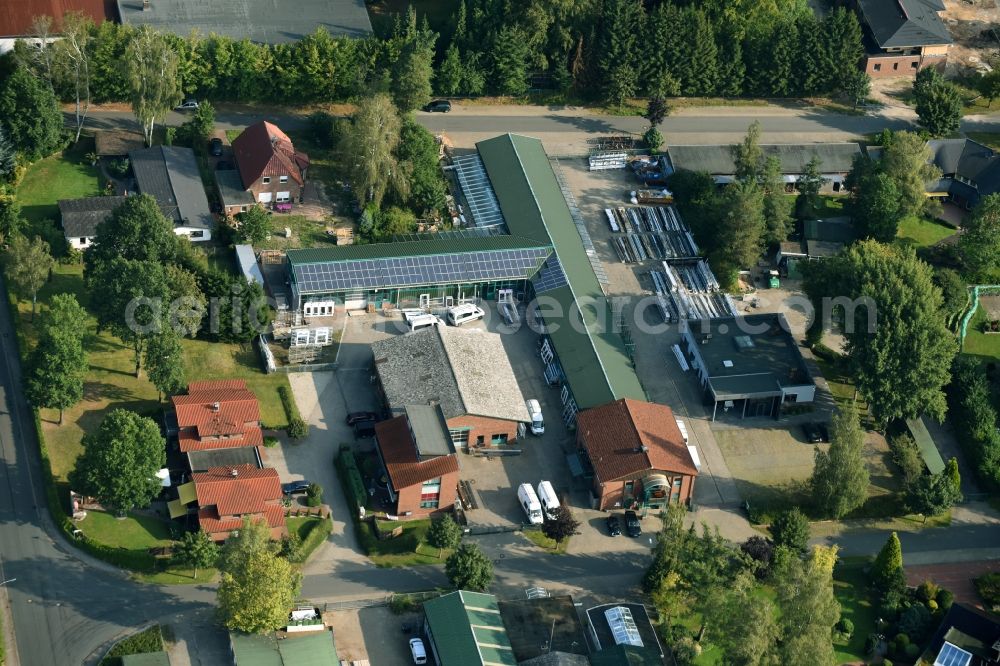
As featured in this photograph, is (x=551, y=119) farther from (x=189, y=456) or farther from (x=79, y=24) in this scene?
(x=189, y=456)

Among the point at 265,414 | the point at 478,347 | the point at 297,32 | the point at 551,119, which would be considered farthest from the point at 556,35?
the point at 265,414

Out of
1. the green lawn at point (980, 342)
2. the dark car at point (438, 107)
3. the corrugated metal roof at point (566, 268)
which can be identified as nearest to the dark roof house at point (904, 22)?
the green lawn at point (980, 342)

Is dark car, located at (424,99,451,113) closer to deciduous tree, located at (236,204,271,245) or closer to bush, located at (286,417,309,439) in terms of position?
deciduous tree, located at (236,204,271,245)

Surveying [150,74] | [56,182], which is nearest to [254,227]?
[150,74]

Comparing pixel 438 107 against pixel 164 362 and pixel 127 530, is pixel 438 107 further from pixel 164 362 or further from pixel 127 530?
pixel 127 530

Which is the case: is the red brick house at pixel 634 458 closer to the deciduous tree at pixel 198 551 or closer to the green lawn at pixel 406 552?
the green lawn at pixel 406 552

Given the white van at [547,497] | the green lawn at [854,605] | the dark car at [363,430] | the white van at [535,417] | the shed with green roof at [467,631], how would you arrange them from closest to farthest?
the shed with green roof at [467,631] → the green lawn at [854,605] → the white van at [547,497] → the dark car at [363,430] → the white van at [535,417]
